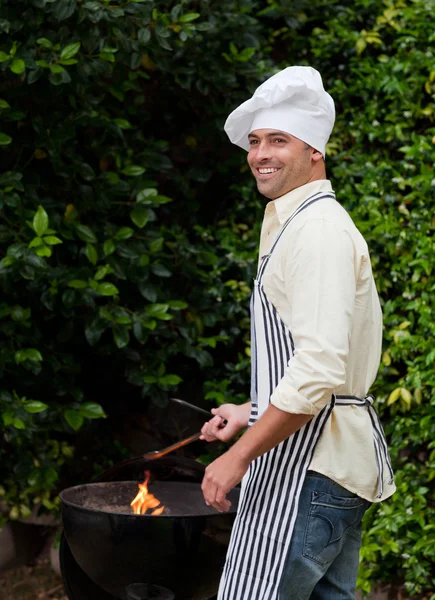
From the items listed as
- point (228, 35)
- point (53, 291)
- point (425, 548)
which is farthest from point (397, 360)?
point (228, 35)

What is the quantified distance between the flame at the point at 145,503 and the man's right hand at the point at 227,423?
71 centimetres

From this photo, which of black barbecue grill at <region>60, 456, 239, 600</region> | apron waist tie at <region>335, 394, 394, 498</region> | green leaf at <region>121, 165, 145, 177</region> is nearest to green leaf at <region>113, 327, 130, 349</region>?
green leaf at <region>121, 165, 145, 177</region>

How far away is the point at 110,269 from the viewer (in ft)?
12.4

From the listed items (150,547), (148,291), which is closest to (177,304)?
(148,291)

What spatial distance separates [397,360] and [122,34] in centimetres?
177

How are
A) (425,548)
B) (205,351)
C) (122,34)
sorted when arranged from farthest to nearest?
1. (205,351)
2. (122,34)
3. (425,548)

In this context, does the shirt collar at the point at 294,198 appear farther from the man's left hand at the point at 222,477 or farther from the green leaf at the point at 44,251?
the green leaf at the point at 44,251

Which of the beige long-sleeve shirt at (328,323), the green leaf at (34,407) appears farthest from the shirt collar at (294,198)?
the green leaf at (34,407)

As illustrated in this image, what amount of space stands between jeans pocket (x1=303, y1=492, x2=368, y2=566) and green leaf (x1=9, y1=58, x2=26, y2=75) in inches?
86.1

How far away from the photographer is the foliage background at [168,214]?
11.7ft

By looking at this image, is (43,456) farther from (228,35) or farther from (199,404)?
(228,35)

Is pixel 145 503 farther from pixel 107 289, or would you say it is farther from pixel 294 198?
pixel 294 198

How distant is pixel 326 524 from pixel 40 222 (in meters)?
1.96

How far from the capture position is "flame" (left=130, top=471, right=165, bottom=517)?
3.01 m
